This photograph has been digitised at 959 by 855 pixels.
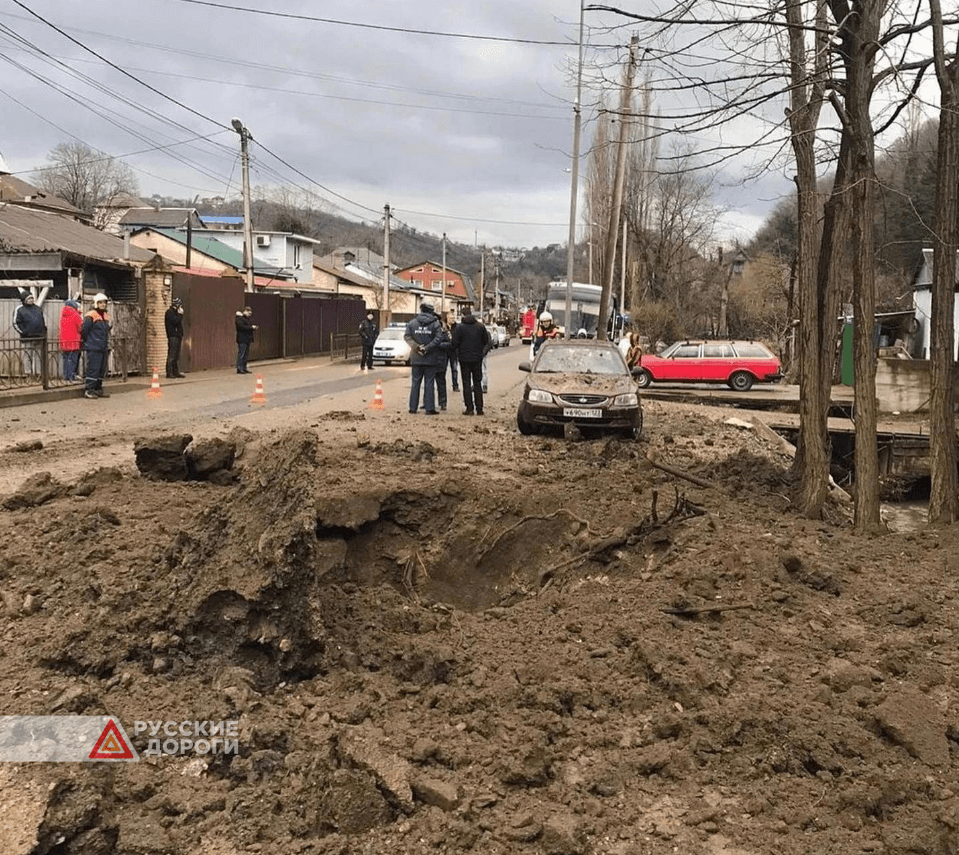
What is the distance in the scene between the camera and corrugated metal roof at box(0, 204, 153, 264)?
20.5 metres

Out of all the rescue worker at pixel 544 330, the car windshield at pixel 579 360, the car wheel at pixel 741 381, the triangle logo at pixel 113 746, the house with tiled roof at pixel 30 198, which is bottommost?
the triangle logo at pixel 113 746

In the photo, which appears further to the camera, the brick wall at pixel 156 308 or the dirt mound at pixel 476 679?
the brick wall at pixel 156 308

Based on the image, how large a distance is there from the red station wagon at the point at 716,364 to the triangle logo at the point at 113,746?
77.7 ft

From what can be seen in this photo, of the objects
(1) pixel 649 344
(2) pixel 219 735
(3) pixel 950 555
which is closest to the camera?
(2) pixel 219 735

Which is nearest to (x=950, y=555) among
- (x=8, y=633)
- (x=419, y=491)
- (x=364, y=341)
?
(x=419, y=491)

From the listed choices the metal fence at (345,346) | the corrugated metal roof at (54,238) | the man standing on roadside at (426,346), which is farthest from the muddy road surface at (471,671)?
the metal fence at (345,346)

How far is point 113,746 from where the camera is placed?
12.2 feet

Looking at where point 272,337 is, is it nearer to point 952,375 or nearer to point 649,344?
point 649,344

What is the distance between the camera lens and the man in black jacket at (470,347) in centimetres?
1524

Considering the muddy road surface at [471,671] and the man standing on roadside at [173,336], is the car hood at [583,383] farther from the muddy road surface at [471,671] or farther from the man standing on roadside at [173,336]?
the man standing on roadside at [173,336]

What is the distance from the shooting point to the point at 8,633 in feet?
15.8

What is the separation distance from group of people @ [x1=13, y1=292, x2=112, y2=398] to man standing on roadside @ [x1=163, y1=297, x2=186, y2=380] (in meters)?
3.57

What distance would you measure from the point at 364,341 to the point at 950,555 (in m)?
22.8

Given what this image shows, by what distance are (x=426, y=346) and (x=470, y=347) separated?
789 mm
